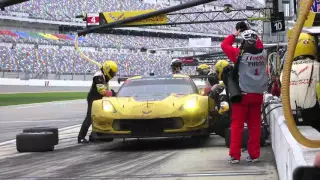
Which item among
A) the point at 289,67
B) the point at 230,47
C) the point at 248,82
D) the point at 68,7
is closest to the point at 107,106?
the point at 230,47

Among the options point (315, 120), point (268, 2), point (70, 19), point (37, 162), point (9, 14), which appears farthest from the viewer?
point (70, 19)

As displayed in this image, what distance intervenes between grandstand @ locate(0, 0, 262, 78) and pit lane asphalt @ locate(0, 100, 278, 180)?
39.5m

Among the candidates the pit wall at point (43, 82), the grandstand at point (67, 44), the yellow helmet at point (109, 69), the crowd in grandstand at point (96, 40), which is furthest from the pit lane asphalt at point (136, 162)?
the crowd in grandstand at point (96, 40)

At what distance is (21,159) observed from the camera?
7.29 m

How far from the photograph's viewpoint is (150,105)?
25.8 feet

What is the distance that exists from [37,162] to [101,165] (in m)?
1.07

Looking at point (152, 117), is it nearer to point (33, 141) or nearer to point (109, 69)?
point (33, 141)

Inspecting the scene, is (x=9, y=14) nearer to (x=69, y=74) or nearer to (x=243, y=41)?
(x=69, y=74)

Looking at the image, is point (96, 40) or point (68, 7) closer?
point (68, 7)

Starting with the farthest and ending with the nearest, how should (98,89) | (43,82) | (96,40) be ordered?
(96,40) < (43,82) < (98,89)

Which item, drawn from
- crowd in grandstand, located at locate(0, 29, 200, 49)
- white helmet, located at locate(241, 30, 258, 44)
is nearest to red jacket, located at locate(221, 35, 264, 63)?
white helmet, located at locate(241, 30, 258, 44)

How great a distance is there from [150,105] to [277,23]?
1488 centimetres

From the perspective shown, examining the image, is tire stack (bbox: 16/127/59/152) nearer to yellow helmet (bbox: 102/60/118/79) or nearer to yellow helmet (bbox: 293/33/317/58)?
yellow helmet (bbox: 102/60/118/79)

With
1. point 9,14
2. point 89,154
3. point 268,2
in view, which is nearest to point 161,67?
point 9,14
